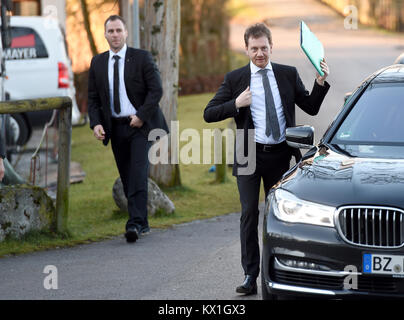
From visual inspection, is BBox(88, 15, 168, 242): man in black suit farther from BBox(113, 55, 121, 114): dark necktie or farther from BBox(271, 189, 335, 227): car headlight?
BBox(271, 189, 335, 227): car headlight

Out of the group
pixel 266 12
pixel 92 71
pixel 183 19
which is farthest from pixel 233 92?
pixel 266 12

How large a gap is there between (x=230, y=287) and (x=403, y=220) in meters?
2.03

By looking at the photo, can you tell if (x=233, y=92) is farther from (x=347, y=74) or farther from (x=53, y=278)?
(x=347, y=74)

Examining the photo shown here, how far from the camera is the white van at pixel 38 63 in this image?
53.5ft

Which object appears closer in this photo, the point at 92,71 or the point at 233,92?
the point at 233,92

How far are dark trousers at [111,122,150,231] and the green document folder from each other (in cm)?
269

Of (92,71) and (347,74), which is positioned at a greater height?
(92,71)

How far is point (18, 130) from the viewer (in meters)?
15.7

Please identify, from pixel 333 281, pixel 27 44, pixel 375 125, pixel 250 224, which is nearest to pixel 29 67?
pixel 27 44

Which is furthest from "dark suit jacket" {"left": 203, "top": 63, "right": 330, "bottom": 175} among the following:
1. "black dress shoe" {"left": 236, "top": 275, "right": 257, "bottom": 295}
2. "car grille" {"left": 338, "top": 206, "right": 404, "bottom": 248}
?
"car grille" {"left": 338, "top": 206, "right": 404, "bottom": 248}

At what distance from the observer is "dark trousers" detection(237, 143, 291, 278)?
6938mm

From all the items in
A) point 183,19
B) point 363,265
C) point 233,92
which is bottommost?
point 183,19

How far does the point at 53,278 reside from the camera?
7.59 m

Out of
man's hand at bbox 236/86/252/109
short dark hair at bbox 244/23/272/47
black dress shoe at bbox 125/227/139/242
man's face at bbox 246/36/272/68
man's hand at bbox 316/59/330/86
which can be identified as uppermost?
short dark hair at bbox 244/23/272/47
